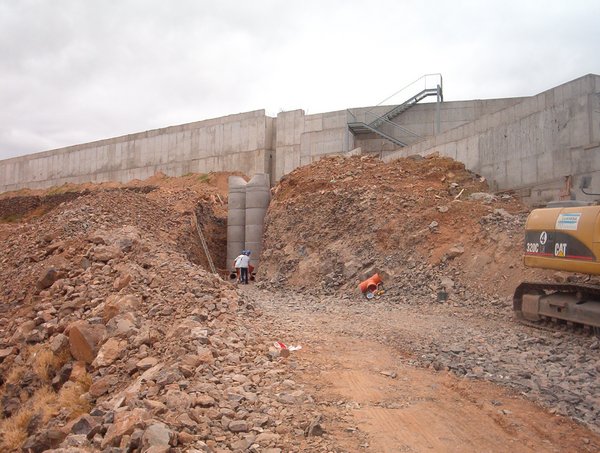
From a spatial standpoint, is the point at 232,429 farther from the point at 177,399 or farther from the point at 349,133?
the point at 349,133

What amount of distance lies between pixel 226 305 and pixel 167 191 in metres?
15.7

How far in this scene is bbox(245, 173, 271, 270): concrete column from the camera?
61.5ft

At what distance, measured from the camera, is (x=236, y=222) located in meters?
19.6

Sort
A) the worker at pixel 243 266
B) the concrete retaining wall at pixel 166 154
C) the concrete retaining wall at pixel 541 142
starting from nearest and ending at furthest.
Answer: the concrete retaining wall at pixel 541 142
the worker at pixel 243 266
the concrete retaining wall at pixel 166 154

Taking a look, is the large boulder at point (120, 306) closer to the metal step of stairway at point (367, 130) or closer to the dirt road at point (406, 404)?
the dirt road at point (406, 404)

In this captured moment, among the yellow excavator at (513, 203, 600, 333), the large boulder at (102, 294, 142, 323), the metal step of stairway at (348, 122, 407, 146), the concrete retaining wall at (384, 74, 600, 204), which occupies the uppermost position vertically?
the metal step of stairway at (348, 122, 407, 146)

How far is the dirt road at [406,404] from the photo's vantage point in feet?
13.5

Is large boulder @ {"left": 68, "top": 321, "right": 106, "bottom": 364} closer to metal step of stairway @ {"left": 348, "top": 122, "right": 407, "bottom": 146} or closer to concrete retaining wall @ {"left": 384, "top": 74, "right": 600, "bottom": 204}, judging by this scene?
concrete retaining wall @ {"left": 384, "top": 74, "right": 600, "bottom": 204}

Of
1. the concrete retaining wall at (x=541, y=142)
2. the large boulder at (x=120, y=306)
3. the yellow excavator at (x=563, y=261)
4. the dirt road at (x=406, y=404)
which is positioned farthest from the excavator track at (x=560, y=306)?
the large boulder at (x=120, y=306)

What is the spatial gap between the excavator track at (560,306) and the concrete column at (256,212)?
11.2 m

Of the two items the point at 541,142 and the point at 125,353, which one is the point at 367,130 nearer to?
the point at 541,142

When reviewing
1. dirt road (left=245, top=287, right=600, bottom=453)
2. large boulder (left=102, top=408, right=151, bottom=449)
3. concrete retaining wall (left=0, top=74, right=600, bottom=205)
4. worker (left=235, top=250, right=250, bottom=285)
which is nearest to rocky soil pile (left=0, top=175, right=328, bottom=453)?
large boulder (left=102, top=408, right=151, bottom=449)

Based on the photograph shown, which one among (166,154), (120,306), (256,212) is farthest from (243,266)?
(166,154)

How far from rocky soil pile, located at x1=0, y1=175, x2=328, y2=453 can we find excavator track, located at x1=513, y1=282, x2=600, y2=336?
4654 mm
